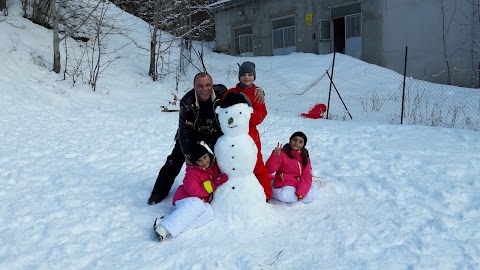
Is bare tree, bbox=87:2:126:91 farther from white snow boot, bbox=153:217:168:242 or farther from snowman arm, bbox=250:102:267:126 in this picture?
white snow boot, bbox=153:217:168:242

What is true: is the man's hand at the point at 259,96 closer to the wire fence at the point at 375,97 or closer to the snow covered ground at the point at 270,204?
the snow covered ground at the point at 270,204

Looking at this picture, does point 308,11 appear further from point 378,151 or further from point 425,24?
point 378,151

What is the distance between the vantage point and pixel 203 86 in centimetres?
A: 391

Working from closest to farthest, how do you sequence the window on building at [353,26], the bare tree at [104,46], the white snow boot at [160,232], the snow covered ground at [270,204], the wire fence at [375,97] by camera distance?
the snow covered ground at [270,204]
the white snow boot at [160,232]
the wire fence at [375,97]
the bare tree at [104,46]
the window on building at [353,26]

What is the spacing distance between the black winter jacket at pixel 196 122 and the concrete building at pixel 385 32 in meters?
13.5

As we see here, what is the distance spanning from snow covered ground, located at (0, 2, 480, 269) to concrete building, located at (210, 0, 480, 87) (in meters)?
9.02

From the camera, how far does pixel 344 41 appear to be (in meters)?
19.8

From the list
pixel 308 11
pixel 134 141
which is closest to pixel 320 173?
pixel 134 141

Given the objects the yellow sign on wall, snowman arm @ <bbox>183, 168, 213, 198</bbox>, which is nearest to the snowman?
snowman arm @ <bbox>183, 168, 213, 198</bbox>

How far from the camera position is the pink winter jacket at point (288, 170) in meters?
4.22

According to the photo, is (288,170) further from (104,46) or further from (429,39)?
(104,46)

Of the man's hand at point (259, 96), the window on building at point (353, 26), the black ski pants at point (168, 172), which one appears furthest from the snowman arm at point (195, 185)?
the window on building at point (353, 26)

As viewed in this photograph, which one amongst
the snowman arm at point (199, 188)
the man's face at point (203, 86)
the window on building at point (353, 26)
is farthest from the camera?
the window on building at point (353, 26)

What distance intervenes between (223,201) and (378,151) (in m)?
3.16
